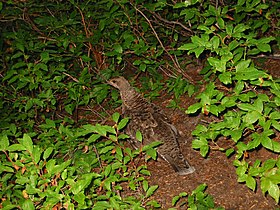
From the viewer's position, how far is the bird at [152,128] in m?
5.31

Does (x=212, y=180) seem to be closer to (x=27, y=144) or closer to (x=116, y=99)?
(x=116, y=99)

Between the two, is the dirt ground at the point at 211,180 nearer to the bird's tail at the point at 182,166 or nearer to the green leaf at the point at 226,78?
the bird's tail at the point at 182,166

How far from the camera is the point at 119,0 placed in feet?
18.3

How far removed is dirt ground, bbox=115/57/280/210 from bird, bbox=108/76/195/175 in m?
0.14

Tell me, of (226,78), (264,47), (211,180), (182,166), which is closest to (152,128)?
(182,166)

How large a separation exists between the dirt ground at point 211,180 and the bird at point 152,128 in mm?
145

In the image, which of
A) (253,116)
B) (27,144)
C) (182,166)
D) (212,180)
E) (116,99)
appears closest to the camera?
(253,116)

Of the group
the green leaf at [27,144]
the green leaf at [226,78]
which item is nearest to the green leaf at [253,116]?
the green leaf at [226,78]

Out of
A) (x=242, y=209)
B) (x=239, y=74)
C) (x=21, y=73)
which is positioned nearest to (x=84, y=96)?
(x=21, y=73)

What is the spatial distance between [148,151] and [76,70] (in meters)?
4.23

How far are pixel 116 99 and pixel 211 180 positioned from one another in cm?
202

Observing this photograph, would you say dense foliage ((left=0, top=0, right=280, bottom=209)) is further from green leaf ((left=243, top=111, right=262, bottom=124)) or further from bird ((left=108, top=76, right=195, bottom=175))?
bird ((left=108, top=76, right=195, bottom=175))

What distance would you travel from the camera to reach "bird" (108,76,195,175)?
5.31 metres

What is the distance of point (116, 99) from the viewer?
20.6 ft
